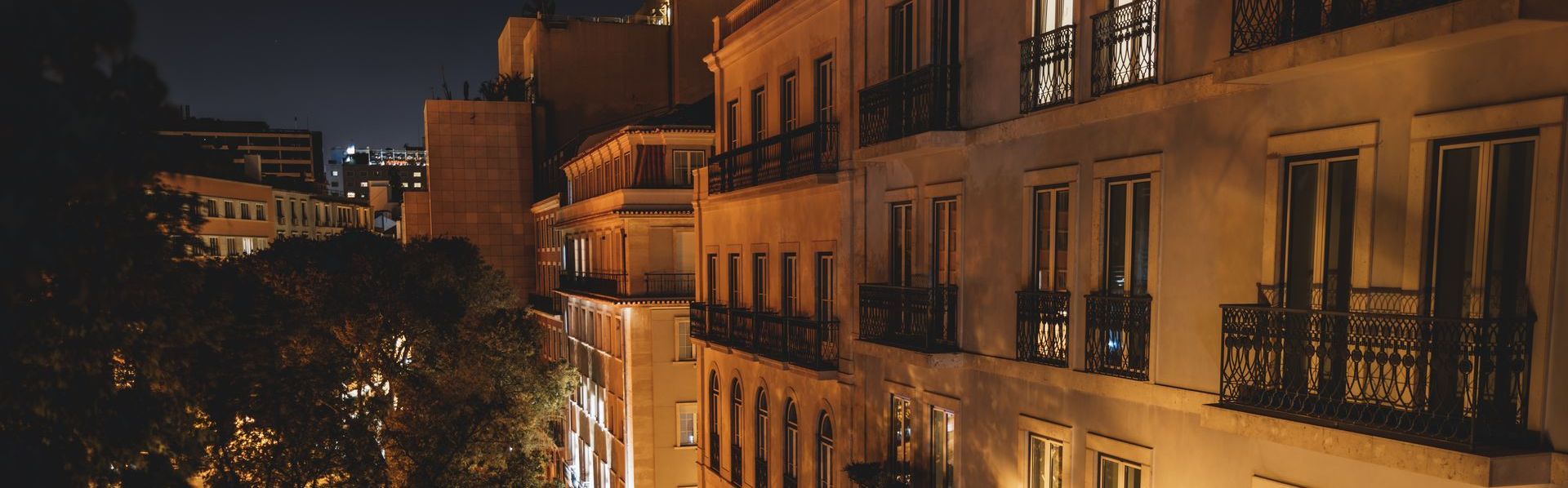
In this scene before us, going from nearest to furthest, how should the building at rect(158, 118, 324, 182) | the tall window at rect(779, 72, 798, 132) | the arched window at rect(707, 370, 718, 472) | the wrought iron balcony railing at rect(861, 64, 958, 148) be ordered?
the wrought iron balcony railing at rect(861, 64, 958, 148) < the tall window at rect(779, 72, 798, 132) < the arched window at rect(707, 370, 718, 472) < the building at rect(158, 118, 324, 182)

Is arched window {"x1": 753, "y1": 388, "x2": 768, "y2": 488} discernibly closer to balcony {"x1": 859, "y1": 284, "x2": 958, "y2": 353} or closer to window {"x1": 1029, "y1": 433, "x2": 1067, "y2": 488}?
balcony {"x1": 859, "y1": 284, "x2": 958, "y2": 353}

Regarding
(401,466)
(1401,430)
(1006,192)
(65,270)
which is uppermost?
(1006,192)

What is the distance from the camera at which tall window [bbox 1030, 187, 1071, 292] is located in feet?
34.1

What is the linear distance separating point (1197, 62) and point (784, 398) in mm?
11523

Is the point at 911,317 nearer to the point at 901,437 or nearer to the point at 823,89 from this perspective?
the point at 901,437

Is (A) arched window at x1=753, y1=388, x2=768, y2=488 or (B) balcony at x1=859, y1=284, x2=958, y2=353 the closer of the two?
(B) balcony at x1=859, y1=284, x2=958, y2=353

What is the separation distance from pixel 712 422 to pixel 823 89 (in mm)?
9611

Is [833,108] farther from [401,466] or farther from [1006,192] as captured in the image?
[401,466]

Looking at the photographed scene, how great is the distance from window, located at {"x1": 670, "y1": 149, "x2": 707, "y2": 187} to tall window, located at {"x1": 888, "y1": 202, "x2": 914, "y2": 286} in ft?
52.1

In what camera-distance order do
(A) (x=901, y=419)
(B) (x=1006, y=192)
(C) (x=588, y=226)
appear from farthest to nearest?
(C) (x=588, y=226) → (A) (x=901, y=419) → (B) (x=1006, y=192)

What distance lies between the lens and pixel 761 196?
18.5 metres

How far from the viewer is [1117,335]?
9.66m

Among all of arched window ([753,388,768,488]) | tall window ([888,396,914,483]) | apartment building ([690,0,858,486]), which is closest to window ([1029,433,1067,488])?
tall window ([888,396,914,483])

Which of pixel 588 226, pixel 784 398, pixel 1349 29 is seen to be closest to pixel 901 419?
pixel 784 398
